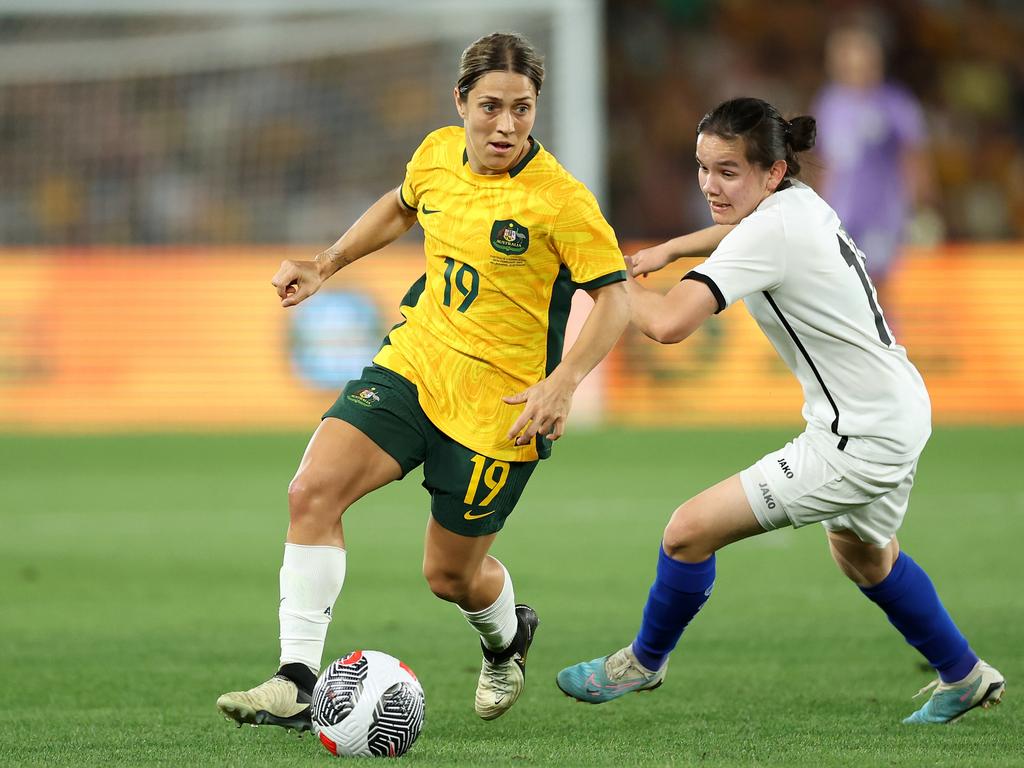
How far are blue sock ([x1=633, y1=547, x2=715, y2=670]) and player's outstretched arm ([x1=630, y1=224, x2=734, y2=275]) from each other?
2.99 ft

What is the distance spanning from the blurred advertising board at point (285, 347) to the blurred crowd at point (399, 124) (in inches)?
70.9

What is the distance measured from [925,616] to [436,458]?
1.62 metres

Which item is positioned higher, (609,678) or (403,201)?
(403,201)

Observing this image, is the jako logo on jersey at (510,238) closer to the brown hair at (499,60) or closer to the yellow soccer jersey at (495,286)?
the yellow soccer jersey at (495,286)

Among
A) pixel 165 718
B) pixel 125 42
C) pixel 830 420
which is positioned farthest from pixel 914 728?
pixel 125 42

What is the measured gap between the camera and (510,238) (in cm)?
495

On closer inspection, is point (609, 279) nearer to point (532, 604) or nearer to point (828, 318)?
point (828, 318)

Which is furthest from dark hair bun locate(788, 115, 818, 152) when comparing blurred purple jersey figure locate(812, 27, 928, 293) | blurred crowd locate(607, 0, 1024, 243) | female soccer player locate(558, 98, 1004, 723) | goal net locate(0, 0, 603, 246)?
blurred crowd locate(607, 0, 1024, 243)

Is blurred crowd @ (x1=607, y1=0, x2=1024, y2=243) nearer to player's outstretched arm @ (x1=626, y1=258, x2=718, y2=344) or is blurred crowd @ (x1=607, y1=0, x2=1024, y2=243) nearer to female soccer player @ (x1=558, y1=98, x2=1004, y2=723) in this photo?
female soccer player @ (x1=558, y1=98, x2=1004, y2=723)

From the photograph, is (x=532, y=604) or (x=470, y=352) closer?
(x=470, y=352)

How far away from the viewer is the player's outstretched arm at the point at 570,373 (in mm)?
4590

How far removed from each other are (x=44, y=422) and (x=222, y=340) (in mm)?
1767

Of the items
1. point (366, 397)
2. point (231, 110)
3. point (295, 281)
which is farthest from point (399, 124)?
point (366, 397)

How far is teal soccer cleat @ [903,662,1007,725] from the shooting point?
16.5ft
